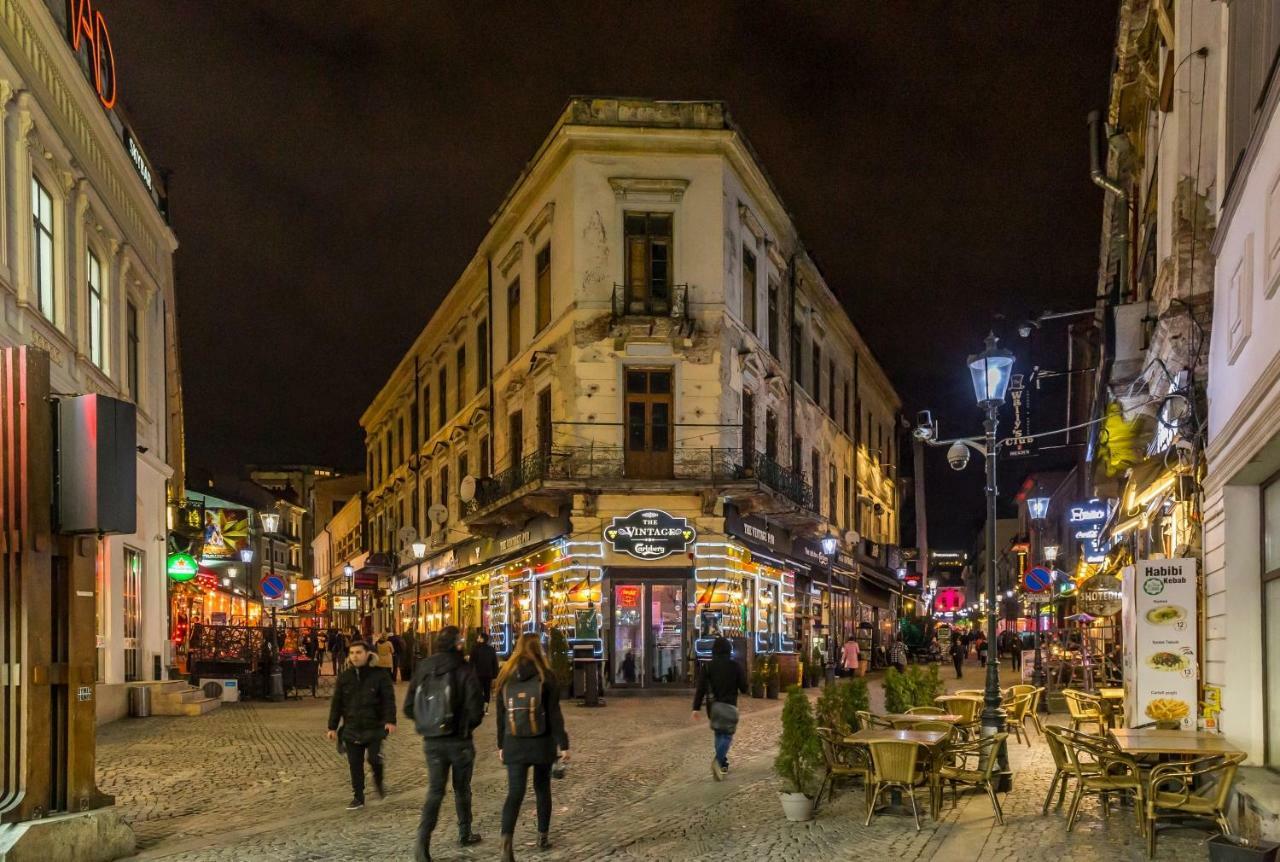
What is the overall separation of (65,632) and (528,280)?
25233 mm

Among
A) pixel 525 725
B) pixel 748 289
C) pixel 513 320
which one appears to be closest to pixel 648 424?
pixel 748 289

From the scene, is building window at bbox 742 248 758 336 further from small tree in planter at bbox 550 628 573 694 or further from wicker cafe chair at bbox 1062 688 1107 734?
wicker cafe chair at bbox 1062 688 1107 734

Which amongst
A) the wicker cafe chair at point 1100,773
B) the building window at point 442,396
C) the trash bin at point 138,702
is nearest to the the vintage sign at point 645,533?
the trash bin at point 138,702

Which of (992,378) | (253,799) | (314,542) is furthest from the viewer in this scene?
(314,542)

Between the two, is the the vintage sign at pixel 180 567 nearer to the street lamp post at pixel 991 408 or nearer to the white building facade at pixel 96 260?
the white building facade at pixel 96 260

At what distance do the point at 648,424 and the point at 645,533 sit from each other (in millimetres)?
2683

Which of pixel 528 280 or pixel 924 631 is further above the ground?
pixel 528 280

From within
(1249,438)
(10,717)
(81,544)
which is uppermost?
(1249,438)

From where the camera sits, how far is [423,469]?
48.6 m

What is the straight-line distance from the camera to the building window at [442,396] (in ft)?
147

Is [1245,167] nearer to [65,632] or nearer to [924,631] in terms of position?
[65,632]

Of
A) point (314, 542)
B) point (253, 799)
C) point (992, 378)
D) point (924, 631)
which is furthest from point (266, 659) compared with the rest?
point (314, 542)

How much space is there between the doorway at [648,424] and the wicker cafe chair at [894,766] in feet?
63.4

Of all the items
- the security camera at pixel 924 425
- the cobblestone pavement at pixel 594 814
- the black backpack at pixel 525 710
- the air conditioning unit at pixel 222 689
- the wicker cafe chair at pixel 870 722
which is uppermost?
the security camera at pixel 924 425
